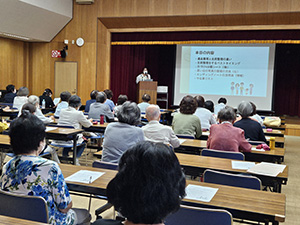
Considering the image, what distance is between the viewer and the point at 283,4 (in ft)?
30.3

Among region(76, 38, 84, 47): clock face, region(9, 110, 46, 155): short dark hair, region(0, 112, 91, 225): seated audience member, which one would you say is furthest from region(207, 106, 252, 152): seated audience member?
region(76, 38, 84, 47): clock face

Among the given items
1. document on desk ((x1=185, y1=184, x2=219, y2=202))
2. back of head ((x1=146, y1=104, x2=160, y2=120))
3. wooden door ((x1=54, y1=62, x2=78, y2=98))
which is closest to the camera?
document on desk ((x1=185, y1=184, x2=219, y2=202))

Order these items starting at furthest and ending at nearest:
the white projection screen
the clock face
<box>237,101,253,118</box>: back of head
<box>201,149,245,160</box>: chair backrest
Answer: the clock face < the white projection screen < <box>237,101,253,118</box>: back of head < <box>201,149,245,160</box>: chair backrest

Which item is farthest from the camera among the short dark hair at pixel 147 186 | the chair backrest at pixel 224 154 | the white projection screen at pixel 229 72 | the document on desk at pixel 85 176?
the white projection screen at pixel 229 72

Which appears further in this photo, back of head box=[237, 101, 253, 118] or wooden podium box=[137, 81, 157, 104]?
wooden podium box=[137, 81, 157, 104]

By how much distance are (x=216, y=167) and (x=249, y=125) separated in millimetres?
1590

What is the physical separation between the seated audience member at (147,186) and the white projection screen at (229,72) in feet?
33.6

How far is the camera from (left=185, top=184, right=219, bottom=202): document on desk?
2.14m

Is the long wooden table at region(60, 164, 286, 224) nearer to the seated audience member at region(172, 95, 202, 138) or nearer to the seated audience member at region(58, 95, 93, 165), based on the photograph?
the seated audience member at region(172, 95, 202, 138)

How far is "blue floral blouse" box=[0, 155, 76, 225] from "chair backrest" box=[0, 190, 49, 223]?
0.22 ft

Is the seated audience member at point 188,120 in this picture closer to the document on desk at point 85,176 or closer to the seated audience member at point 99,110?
the seated audience member at point 99,110

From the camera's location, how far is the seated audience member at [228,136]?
3.71 meters

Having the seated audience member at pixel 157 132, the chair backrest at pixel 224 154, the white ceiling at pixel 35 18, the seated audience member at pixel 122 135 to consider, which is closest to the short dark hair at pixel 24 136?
the seated audience member at pixel 122 135

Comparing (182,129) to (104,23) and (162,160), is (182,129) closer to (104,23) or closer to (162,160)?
(162,160)
